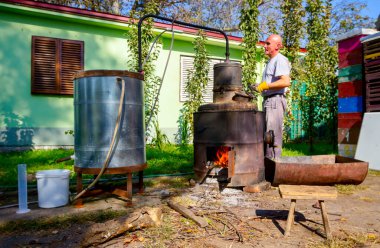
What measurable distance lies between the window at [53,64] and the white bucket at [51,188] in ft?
18.1

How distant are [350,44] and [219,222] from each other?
580 centimetres

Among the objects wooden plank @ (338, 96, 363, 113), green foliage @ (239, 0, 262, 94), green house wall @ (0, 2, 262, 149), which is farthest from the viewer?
green foliage @ (239, 0, 262, 94)

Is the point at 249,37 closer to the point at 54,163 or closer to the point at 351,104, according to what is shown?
the point at 351,104

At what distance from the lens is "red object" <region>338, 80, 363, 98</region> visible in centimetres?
660

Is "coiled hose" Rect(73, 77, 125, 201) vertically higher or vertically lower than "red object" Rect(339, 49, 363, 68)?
lower

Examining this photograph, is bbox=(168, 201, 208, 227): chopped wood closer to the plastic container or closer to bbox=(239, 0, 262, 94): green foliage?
the plastic container

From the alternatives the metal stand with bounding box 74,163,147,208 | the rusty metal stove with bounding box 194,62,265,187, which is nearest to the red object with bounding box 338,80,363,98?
the rusty metal stove with bounding box 194,62,265,187

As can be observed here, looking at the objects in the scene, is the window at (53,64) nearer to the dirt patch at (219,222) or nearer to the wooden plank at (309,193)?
the dirt patch at (219,222)

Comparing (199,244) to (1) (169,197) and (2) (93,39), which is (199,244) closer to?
(1) (169,197)

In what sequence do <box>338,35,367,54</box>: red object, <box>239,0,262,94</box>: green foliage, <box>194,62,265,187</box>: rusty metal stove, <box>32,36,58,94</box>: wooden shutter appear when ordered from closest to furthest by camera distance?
<box>194,62,265,187</box>: rusty metal stove, <box>338,35,367,54</box>: red object, <box>32,36,58,94</box>: wooden shutter, <box>239,0,262,94</box>: green foliage

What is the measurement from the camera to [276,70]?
4.57 metres

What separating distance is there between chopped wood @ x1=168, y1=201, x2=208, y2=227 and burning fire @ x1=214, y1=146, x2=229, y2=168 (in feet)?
3.79

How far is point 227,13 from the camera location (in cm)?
2058

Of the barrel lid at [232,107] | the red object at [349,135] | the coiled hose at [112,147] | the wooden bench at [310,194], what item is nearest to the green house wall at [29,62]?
the barrel lid at [232,107]
